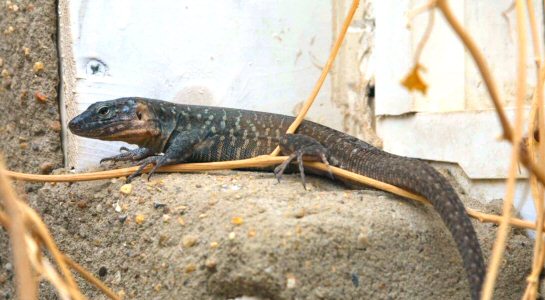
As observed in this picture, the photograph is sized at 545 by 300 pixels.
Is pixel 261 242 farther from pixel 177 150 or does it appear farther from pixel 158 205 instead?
pixel 177 150

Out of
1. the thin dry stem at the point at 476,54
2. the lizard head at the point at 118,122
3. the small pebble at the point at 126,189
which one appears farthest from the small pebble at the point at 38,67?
the thin dry stem at the point at 476,54

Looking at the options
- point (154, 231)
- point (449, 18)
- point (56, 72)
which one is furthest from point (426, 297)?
point (56, 72)

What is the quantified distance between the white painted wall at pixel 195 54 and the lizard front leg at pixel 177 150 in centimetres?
36

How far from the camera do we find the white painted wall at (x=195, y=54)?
2.72 m

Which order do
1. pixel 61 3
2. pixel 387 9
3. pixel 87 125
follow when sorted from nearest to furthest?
pixel 87 125
pixel 61 3
pixel 387 9

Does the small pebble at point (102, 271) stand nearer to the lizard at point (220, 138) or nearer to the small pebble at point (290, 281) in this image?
the lizard at point (220, 138)

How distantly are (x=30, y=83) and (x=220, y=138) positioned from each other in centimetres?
84

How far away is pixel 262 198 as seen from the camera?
202 cm

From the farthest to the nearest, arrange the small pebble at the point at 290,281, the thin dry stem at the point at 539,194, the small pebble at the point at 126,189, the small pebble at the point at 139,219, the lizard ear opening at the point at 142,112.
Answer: the lizard ear opening at the point at 142,112 < the small pebble at the point at 126,189 < the small pebble at the point at 139,219 < the small pebble at the point at 290,281 < the thin dry stem at the point at 539,194

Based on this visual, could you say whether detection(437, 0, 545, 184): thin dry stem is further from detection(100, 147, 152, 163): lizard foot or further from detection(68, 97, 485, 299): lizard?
detection(100, 147, 152, 163): lizard foot

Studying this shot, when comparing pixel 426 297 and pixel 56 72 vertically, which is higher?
pixel 56 72

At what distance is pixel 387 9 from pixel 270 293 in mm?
1738

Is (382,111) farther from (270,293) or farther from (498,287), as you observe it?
(270,293)

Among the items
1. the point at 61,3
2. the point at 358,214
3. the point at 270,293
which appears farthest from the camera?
the point at 61,3
